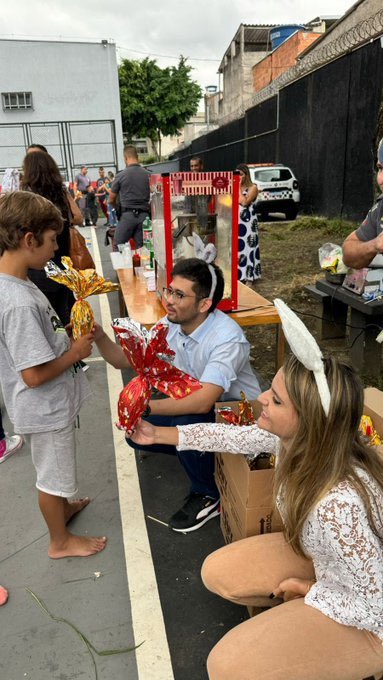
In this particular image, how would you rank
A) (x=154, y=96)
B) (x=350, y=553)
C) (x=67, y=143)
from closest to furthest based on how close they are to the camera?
(x=350, y=553) → (x=67, y=143) → (x=154, y=96)

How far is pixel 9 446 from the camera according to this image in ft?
10.5

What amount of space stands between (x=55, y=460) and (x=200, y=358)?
85 centimetres

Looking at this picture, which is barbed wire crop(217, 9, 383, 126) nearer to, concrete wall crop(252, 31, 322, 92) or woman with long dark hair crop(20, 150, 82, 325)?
concrete wall crop(252, 31, 322, 92)

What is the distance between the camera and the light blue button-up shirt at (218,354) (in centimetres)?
232

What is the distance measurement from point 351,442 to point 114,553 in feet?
4.70

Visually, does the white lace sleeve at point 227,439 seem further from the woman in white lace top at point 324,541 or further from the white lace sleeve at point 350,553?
the white lace sleeve at point 350,553

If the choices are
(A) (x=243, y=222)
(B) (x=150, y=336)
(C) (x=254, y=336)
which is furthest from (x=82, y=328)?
(A) (x=243, y=222)

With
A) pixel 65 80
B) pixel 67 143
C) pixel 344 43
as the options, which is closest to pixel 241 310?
pixel 344 43

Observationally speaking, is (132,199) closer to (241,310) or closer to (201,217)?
(201,217)

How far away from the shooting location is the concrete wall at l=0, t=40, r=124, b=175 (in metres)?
21.8

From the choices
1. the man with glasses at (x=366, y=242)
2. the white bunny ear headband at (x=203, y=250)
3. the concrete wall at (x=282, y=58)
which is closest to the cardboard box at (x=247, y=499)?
the man with glasses at (x=366, y=242)

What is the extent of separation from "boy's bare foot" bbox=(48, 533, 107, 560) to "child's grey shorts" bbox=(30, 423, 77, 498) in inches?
12.6

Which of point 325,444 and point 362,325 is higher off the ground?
point 325,444

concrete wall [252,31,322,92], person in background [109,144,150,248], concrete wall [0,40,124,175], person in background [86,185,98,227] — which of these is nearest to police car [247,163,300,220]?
person in background [86,185,98,227]
